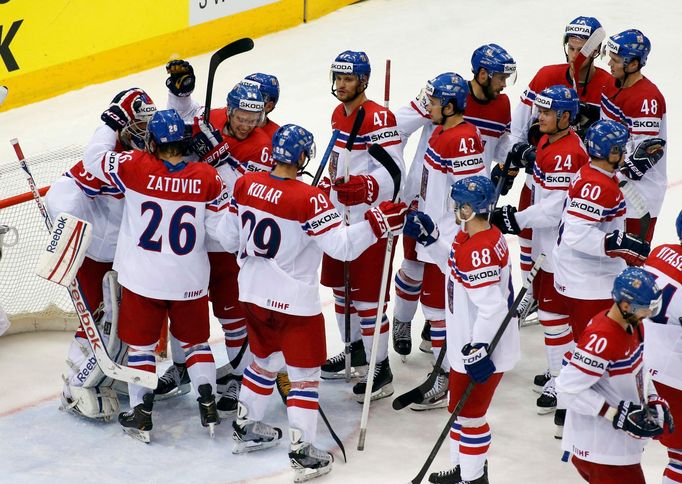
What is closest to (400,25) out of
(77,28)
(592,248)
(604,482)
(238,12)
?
(238,12)

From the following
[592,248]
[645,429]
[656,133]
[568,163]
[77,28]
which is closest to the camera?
[645,429]

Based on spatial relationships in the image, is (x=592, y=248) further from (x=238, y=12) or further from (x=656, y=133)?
(x=238, y=12)

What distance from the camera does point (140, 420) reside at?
5910mm

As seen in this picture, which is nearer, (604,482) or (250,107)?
(604,482)

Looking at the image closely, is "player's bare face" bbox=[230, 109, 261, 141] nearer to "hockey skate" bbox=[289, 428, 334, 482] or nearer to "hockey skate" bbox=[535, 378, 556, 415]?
"hockey skate" bbox=[289, 428, 334, 482]

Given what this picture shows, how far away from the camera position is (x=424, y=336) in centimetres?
700

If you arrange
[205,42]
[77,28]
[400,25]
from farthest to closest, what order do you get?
[400,25] < [205,42] < [77,28]

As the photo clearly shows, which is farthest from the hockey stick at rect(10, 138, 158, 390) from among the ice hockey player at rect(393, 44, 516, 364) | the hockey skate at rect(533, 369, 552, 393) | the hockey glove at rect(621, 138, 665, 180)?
the hockey glove at rect(621, 138, 665, 180)

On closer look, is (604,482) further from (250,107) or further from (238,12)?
(238,12)

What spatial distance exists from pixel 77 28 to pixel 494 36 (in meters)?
3.86

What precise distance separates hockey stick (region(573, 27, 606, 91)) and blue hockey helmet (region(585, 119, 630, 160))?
1266 millimetres

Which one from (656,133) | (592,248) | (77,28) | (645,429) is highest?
(77,28)

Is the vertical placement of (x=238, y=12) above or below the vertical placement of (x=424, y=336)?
above

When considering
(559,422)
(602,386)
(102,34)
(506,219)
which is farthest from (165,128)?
(102,34)
